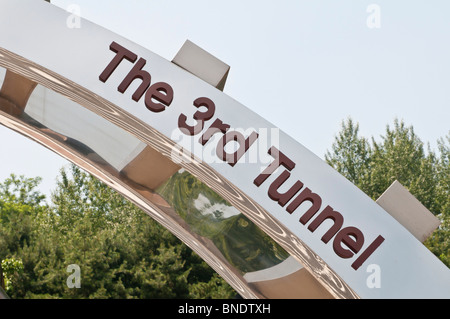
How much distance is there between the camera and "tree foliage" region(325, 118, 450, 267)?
26.7m

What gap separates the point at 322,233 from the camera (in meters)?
3.60

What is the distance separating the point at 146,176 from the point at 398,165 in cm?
2471

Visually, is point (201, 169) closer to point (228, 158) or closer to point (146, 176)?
point (228, 158)

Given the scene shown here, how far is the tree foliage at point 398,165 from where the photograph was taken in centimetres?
2666

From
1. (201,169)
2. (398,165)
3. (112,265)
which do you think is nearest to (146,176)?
(201,169)

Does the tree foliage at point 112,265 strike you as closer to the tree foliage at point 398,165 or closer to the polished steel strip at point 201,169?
the tree foliage at point 398,165

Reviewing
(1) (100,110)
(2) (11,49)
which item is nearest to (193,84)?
(1) (100,110)

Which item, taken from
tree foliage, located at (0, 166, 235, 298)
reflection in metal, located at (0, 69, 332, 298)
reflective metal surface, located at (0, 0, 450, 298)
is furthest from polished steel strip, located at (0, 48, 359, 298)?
tree foliage, located at (0, 166, 235, 298)

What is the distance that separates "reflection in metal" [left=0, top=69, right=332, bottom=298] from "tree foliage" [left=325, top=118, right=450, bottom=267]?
66.2 ft

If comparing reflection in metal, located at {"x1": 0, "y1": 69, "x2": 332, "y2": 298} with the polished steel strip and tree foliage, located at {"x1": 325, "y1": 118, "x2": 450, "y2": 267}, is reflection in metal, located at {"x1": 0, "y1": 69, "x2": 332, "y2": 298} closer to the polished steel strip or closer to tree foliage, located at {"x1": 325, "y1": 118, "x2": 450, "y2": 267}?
the polished steel strip

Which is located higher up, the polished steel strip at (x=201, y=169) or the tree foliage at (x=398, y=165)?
the tree foliage at (x=398, y=165)

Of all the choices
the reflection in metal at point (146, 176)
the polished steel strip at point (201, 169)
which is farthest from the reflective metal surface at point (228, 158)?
the reflection in metal at point (146, 176)

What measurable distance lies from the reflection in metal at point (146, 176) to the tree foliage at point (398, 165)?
2017 cm
